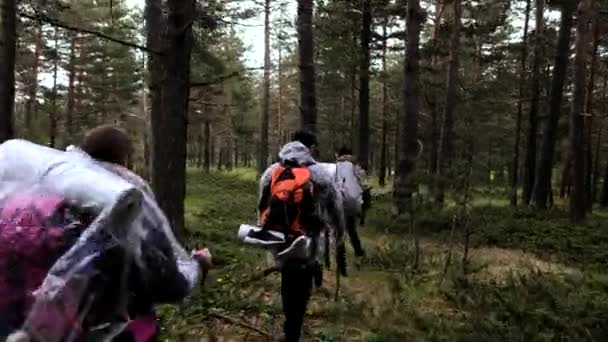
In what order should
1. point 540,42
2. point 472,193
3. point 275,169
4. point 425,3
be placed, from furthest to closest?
1. point 425,3
2. point 540,42
3. point 472,193
4. point 275,169

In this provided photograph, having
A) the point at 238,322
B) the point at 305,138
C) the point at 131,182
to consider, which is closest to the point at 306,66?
the point at 305,138

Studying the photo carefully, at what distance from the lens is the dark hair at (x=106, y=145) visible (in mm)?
2816

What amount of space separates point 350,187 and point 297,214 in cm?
510

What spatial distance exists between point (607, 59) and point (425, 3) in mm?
9022

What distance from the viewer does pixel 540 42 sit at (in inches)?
925

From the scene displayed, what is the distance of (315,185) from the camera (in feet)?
18.0

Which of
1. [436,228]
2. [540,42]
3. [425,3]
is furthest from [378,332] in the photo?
[425,3]

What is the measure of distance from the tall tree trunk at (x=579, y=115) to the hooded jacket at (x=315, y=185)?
13.5 meters

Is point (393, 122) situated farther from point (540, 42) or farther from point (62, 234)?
point (62, 234)

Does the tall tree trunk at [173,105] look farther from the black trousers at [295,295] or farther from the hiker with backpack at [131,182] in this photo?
the hiker with backpack at [131,182]

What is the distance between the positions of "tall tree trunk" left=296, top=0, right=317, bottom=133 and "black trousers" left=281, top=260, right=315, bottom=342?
5.52 meters

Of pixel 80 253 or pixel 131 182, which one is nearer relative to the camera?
pixel 80 253

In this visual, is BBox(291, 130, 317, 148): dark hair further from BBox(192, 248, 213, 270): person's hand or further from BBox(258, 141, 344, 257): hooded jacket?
BBox(192, 248, 213, 270): person's hand

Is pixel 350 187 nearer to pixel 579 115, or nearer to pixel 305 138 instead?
pixel 305 138
